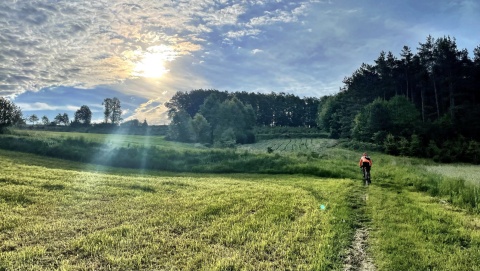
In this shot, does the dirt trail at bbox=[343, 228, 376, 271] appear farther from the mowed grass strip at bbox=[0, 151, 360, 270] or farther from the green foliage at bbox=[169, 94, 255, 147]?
the green foliage at bbox=[169, 94, 255, 147]

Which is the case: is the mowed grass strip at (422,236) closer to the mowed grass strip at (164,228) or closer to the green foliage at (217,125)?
the mowed grass strip at (164,228)

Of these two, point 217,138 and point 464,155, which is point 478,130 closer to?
point 464,155

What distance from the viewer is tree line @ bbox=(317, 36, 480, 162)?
57406 millimetres

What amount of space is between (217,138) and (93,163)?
57.3m

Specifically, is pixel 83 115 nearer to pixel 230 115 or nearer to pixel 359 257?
pixel 230 115

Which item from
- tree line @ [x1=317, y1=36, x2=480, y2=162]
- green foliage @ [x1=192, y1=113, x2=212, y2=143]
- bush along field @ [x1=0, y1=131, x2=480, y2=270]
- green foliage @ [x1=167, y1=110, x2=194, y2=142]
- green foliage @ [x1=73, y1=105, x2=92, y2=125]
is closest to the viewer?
bush along field @ [x1=0, y1=131, x2=480, y2=270]

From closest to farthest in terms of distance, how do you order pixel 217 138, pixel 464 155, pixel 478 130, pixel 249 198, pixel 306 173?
pixel 249 198
pixel 306 173
pixel 464 155
pixel 478 130
pixel 217 138

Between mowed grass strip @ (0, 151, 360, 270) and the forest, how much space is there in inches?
1917

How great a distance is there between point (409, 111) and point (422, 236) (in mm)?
64191

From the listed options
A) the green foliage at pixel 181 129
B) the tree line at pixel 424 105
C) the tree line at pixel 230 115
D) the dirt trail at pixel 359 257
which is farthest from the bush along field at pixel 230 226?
the green foliage at pixel 181 129

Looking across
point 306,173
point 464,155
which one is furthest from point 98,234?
point 464,155

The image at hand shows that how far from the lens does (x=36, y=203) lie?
14680 mm

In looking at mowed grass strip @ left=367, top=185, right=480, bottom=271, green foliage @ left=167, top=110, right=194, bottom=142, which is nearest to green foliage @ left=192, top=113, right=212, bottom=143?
green foliage @ left=167, top=110, right=194, bottom=142

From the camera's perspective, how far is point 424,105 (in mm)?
75125
